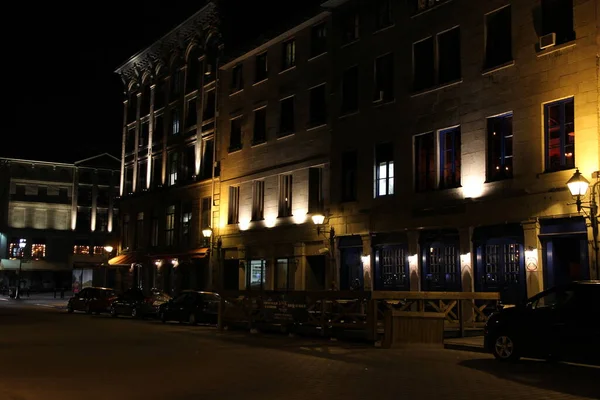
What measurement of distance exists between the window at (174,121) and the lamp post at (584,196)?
102 feet

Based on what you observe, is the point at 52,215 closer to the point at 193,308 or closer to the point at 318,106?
the point at 318,106

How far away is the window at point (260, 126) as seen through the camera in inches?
1426

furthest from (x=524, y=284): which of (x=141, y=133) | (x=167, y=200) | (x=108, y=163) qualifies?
(x=108, y=163)

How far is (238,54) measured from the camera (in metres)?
38.6

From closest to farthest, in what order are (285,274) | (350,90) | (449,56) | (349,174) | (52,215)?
(449,56) < (349,174) < (350,90) < (285,274) < (52,215)

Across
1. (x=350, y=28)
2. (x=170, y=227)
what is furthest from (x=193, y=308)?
(x=170, y=227)

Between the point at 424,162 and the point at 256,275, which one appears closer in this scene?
the point at 424,162

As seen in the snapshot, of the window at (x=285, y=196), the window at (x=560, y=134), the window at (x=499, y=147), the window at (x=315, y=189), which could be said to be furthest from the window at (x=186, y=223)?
the window at (x=560, y=134)

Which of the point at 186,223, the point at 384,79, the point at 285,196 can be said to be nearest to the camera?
the point at 384,79

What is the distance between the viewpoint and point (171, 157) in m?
46.6

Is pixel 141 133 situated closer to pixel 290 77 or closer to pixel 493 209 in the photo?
pixel 290 77

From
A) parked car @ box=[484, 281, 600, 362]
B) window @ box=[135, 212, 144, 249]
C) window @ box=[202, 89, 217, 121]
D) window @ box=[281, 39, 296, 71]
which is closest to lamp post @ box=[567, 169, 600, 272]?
parked car @ box=[484, 281, 600, 362]

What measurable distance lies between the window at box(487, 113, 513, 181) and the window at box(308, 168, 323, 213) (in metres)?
9.69

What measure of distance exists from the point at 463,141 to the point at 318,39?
11.1 m
